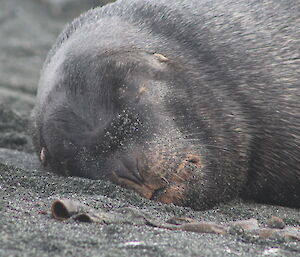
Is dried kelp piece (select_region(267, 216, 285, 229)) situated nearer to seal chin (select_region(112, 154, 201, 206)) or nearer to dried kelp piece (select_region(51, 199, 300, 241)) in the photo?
dried kelp piece (select_region(51, 199, 300, 241))

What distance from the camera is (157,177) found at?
4.59 m

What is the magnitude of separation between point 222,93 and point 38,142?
4.72 feet

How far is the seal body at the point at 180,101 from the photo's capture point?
15.5ft

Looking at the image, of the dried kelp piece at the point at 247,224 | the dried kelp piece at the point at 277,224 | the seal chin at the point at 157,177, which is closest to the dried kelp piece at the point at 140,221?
the dried kelp piece at the point at 247,224

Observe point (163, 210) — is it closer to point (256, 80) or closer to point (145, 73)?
point (145, 73)

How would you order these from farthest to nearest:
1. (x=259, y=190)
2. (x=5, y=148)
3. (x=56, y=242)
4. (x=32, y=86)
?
(x=32, y=86)
(x=5, y=148)
(x=259, y=190)
(x=56, y=242)

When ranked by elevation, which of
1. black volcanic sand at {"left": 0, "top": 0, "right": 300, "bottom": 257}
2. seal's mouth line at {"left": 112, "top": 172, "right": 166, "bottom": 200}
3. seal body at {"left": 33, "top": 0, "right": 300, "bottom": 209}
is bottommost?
black volcanic sand at {"left": 0, "top": 0, "right": 300, "bottom": 257}

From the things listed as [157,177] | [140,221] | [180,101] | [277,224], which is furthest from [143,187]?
[277,224]

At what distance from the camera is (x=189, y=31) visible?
5.54 metres

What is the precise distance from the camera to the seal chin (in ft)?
15.0

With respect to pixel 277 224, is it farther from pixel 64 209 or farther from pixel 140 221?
pixel 64 209

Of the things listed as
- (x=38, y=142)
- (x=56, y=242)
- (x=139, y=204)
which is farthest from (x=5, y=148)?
(x=56, y=242)

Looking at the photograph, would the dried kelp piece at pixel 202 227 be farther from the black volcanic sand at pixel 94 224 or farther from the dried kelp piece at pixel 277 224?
the dried kelp piece at pixel 277 224

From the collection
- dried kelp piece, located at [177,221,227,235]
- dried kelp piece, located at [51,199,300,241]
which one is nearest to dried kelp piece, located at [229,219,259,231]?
dried kelp piece, located at [51,199,300,241]
